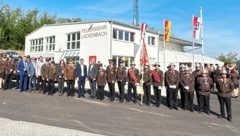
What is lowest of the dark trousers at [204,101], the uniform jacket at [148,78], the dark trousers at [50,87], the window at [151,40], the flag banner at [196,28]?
the dark trousers at [204,101]

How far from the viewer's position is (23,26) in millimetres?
70250

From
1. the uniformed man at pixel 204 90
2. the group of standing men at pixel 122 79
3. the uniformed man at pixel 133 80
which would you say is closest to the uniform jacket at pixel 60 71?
the group of standing men at pixel 122 79

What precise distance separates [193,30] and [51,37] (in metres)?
20.7

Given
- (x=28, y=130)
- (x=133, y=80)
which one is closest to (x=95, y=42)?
(x=133, y=80)

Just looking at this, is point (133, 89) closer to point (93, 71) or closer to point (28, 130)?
point (93, 71)

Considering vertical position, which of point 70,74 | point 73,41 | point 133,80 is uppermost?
point 73,41

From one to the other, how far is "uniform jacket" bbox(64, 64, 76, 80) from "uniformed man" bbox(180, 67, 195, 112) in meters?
4.86

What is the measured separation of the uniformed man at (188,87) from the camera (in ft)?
56.4

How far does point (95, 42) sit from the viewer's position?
39.3 m

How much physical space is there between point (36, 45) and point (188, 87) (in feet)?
111

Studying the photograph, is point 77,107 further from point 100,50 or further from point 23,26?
point 23,26

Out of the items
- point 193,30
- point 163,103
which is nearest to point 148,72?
point 163,103

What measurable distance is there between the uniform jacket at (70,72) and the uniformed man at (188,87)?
4.86 meters

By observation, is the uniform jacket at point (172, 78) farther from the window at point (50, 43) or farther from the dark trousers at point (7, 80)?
the window at point (50, 43)
